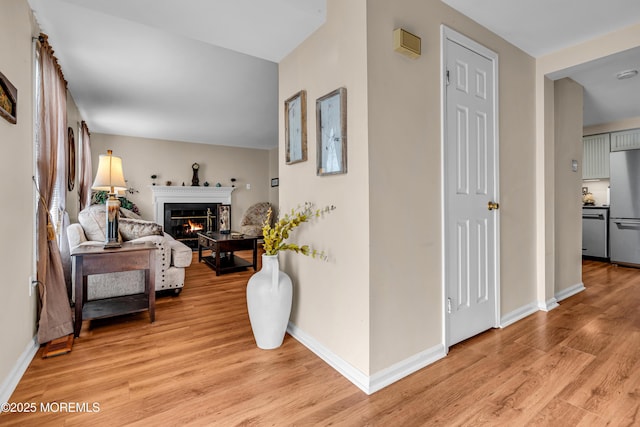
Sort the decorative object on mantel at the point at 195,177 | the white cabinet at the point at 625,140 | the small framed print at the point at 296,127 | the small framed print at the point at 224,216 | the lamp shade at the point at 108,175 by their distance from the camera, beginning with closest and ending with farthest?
the small framed print at the point at 296,127, the lamp shade at the point at 108,175, the white cabinet at the point at 625,140, the decorative object on mantel at the point at 195,177, the small framed print at the point at 224,216

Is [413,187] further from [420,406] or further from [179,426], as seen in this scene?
[179,426]

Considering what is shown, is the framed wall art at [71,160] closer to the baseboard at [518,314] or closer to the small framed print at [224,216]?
the small framed print at [224,216]

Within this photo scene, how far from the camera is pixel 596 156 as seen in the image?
5328 mm

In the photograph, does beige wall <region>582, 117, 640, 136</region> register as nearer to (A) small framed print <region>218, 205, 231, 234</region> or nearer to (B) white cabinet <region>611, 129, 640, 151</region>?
(B) white cabinet <region>611, 129, 640, 151</region>

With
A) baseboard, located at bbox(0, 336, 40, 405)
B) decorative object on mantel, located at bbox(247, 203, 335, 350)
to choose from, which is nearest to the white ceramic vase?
decorative object on mantel, located at bbox(247, 203, 335, 350)

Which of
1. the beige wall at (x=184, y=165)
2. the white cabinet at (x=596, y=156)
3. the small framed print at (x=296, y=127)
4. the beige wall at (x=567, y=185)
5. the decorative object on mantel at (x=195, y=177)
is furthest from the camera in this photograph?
the decorative object on mantel at (x=195, y=177)

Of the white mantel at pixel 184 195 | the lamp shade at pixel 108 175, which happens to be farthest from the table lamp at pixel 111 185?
the white mantel at pixel 184 195

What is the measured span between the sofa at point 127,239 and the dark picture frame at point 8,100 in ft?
4.48

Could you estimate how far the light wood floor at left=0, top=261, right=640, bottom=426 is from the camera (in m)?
1.46

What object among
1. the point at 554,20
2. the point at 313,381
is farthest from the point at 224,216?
the point at 554,20

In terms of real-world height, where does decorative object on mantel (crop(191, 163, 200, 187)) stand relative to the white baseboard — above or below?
above

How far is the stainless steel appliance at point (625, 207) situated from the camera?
4.56m

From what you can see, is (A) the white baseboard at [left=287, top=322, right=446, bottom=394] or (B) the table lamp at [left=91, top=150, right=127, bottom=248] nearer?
(A) the white baseboard at [left=287, top=322, right=446, bottom=394]

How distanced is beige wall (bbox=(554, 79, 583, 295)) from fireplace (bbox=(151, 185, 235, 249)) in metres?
6.24
